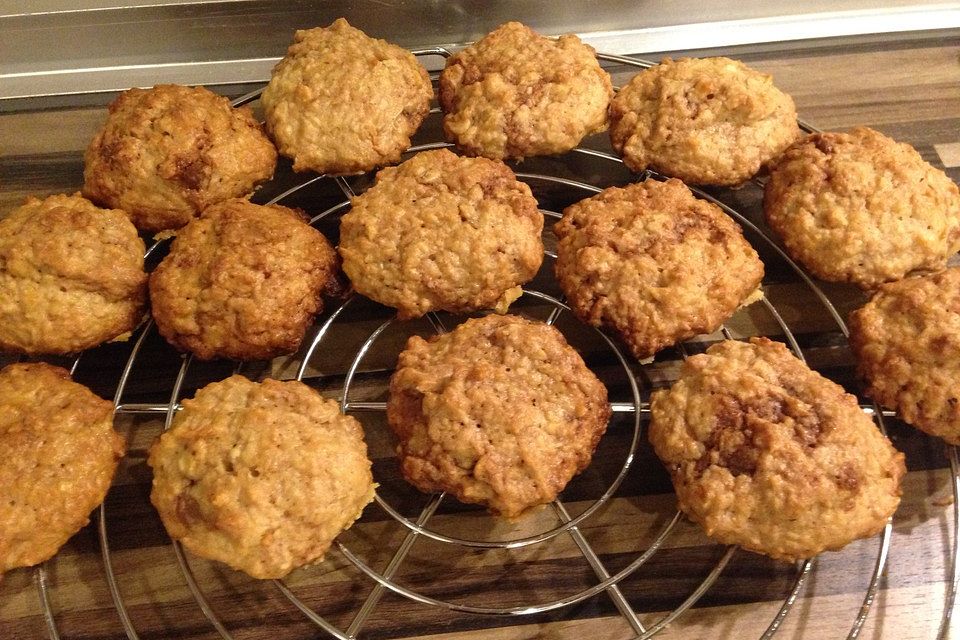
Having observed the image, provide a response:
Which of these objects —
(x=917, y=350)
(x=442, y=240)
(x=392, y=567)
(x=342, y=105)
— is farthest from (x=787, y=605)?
(x=342, y=105)

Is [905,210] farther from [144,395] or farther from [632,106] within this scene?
[144,395]

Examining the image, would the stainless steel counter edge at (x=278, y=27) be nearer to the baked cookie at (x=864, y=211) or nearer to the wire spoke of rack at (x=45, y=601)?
the baked cookie at (x=864, y=211)

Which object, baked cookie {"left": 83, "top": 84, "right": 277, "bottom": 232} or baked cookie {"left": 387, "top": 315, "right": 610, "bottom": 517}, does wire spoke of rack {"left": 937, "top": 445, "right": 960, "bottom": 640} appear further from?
baked cookie {"left": 83, "top": 84, "right": 277, "bottom": 232}

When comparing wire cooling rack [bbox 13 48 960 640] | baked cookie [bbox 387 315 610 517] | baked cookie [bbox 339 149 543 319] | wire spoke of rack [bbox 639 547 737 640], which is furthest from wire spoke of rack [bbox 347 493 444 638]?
wire spoke of rack [bbox 639 547 737 640]

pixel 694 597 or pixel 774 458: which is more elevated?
pixel 774 458

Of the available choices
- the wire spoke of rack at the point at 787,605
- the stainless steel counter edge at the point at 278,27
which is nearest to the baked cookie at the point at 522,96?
the stainless steel counter edge at the point at 278,27

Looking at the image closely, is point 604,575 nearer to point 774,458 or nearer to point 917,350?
point 774,458
